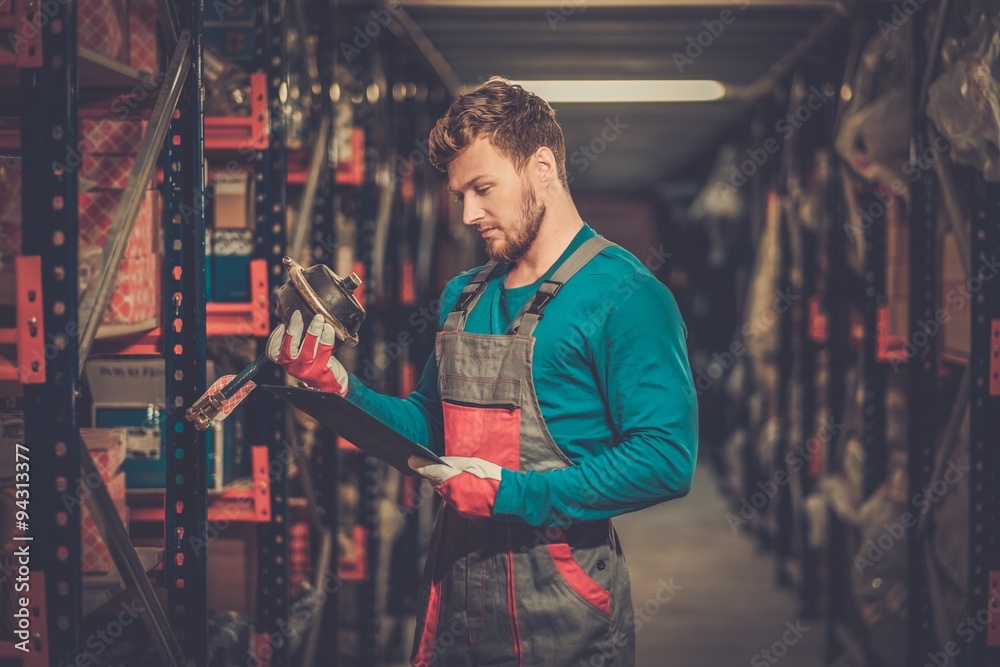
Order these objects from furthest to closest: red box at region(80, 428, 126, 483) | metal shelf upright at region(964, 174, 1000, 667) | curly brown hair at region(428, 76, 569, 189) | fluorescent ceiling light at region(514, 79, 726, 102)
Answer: fluorescent ceiling light at region(514, 79, 726, 102), metal shelf upright at region(964, 174, 1000, 667), red box at region(80, 428, 126, 483), curly brown hair at region(428, 76, 569, 189)

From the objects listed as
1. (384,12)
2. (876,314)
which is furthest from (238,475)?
(876,314)

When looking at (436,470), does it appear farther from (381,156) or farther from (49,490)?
(381,156)

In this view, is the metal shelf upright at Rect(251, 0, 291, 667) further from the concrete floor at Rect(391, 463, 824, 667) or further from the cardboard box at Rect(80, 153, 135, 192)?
the concrete floor at Rect(391, 463, 824, 667)

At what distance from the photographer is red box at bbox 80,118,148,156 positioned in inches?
119

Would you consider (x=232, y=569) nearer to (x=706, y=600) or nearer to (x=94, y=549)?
(x=94, y=549)

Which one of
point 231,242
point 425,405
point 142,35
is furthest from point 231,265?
point 425,405

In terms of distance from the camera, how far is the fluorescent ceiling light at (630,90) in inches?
→ 299

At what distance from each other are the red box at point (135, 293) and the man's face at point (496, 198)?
3.97 feet

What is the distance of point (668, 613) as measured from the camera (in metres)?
5.95

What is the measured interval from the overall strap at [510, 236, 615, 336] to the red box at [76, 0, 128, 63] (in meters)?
1.51

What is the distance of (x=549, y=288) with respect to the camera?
219 cm

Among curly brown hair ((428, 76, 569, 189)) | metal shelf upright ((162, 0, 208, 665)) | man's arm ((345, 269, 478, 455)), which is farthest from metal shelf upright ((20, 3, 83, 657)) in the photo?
curly brown hair ((428, 76, 569, 189))

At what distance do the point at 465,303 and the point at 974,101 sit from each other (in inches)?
79.5

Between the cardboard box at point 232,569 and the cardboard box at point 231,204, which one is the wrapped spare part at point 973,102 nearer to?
the cardboard box at point 231,204
